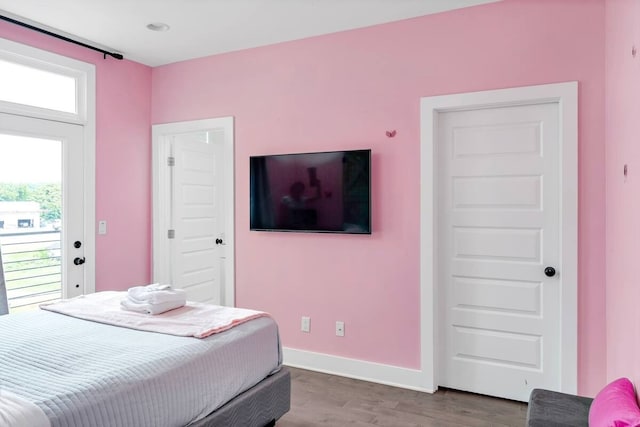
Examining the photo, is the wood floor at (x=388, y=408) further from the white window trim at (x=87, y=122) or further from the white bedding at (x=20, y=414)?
the white window trim at (x=87, y=122)

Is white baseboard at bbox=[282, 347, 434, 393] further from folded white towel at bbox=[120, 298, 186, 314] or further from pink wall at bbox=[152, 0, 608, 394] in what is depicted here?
folded white towel at bbox=[120, 298, 186, 314]

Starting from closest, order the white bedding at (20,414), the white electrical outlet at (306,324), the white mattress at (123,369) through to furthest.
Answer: the white bedding at (20,414)
the white mattress at (123,369)
the white electrical outlet at (306,324)

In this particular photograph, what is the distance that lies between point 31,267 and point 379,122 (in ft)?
9.45

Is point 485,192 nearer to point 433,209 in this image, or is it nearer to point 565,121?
point 433,209

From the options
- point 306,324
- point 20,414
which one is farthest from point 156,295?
point 306,324

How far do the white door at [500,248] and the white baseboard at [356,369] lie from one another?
0.80ft

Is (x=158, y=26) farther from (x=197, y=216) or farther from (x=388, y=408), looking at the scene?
(x=388, y=408)

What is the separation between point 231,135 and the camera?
388 centimetres

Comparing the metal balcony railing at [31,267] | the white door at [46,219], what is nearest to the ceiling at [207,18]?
the white door at [46,219]

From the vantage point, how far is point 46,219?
342 cm

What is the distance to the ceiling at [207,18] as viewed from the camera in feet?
9.65

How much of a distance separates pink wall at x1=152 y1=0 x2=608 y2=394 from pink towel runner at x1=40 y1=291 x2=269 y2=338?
1054 mm

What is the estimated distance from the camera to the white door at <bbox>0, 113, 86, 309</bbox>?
3.20 meters

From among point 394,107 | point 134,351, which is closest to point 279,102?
point 394,107
